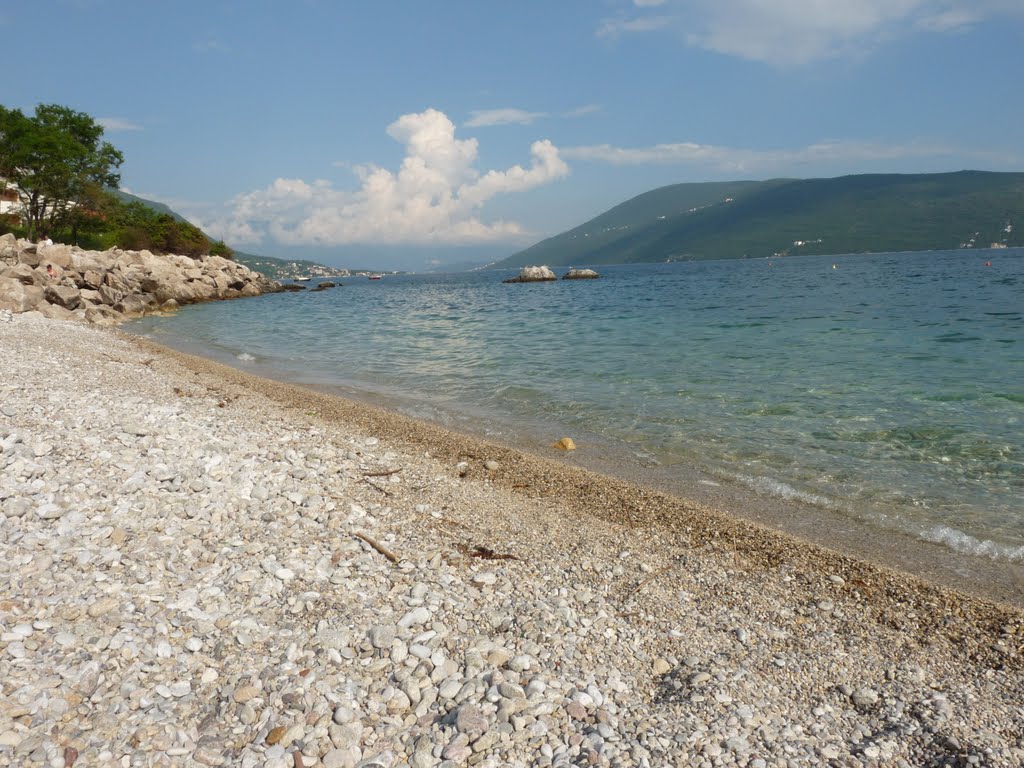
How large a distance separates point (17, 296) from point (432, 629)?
34890 millimetres

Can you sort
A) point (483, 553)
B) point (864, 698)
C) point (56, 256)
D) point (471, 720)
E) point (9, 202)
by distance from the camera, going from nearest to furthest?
point (471, 720) < point (864, 698) < point (483, 553) < point (56, 256) < point (9, 202)

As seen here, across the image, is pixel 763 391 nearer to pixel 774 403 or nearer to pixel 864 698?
pixel 774 403

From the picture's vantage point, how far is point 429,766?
3.50 m

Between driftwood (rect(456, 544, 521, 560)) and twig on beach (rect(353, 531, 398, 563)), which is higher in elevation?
twig on beach (rect(353, 531, 398, 563))

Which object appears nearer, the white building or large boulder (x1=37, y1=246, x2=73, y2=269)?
large boulder (x1=37, y1=246, x2=73, y2=269)

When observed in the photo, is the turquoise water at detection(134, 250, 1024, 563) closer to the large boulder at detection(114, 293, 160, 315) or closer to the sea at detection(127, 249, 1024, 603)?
the sea at detection(127, 249, 1024, 603)

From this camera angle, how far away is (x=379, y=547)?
620 cm

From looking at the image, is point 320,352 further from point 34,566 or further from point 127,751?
point 127,751

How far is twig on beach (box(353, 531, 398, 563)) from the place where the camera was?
603 centimetres

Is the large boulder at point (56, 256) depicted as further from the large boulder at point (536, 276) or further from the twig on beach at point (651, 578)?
the large boulder at point (536, 276)

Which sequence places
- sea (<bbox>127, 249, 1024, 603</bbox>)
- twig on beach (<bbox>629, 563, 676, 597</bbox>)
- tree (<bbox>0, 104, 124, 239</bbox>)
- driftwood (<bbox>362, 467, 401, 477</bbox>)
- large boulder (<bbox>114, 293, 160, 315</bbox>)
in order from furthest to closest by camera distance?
1. tree (<bbox>0, 104, 124, 239</bbox>)
2. large boulder (<bbox>114, 293, 160, 315</bbox>)
3. driftwood (<bbox>362, 467, 401, 477</bbox>)
4. sea (<bbox>127, 249, 1024, 603</bbox>)
5. twig on beach (<bbox>629, 563, 676, 597</bbox>)

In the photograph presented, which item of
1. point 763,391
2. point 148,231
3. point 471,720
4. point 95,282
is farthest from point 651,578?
point 148,231

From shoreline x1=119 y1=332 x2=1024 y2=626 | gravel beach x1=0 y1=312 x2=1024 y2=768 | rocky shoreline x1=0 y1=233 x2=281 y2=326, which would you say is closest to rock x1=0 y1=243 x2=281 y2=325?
rocky shoreline x1=0 y1=233 x2=281 y2=326

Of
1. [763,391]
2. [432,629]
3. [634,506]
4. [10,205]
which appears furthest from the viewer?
[10,205]
